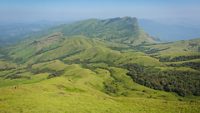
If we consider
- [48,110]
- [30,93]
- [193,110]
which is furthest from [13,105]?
[193,110]

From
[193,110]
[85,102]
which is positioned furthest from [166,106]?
[85,102]

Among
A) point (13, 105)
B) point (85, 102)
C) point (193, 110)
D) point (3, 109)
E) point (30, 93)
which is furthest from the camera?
point (30, 93)

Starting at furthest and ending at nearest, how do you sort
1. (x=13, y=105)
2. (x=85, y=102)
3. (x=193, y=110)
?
(x=85, y=102), (x=193, y=110), (x=13, y=105)

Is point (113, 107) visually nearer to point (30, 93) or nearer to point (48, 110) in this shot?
point (48, 110)

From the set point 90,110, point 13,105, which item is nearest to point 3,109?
point 13,105

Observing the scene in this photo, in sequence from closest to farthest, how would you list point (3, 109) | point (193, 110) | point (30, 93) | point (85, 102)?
point (3, 109) < point (193, 110) < point (85, 102) < point (30, 93)

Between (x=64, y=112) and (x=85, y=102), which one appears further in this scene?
(x=85, y=102)

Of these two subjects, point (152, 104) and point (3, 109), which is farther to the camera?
point (152, 104)

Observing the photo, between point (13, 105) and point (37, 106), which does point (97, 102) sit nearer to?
point (37, 106)
